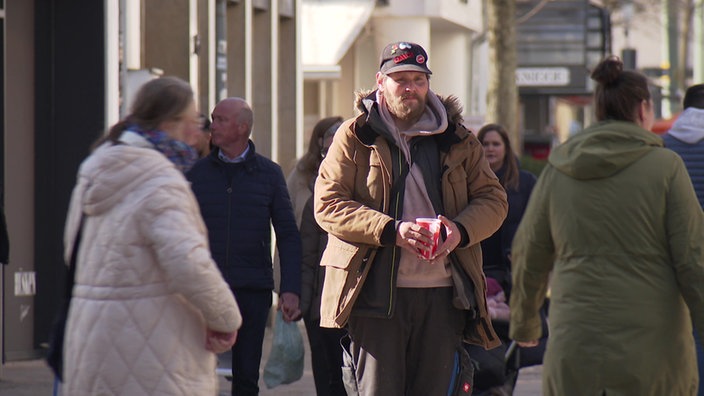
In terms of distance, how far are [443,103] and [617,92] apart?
1.24 m

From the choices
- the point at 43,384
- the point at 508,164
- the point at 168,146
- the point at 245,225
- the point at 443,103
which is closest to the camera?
the point at 168,146

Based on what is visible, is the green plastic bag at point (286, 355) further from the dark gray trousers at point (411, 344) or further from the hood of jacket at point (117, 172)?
the hood of jacket at point (117, 172)

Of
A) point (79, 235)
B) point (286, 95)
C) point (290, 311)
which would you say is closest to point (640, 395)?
point (79, 235)

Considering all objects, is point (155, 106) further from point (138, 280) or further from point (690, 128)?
point (690, 128)

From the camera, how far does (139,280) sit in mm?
4832

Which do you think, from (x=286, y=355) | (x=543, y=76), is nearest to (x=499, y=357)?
(x=286, y=355)

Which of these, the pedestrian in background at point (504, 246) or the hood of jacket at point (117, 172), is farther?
A: the pedestrian in background at point (504, 246)

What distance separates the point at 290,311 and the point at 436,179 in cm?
173

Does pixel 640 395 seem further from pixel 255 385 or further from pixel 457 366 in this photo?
pixel 255 385

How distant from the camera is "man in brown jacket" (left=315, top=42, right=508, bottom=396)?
6.10m

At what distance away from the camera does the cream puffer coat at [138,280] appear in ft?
15.7

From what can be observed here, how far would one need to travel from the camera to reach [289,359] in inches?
341

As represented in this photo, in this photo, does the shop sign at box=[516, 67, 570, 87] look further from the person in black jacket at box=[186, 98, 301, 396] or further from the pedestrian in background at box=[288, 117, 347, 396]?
the person in black jacket at box=[186, 98, 301, 396]

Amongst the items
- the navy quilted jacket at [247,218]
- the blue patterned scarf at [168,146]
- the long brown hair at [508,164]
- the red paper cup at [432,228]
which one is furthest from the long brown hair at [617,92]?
the long brown hair at [508,164]
